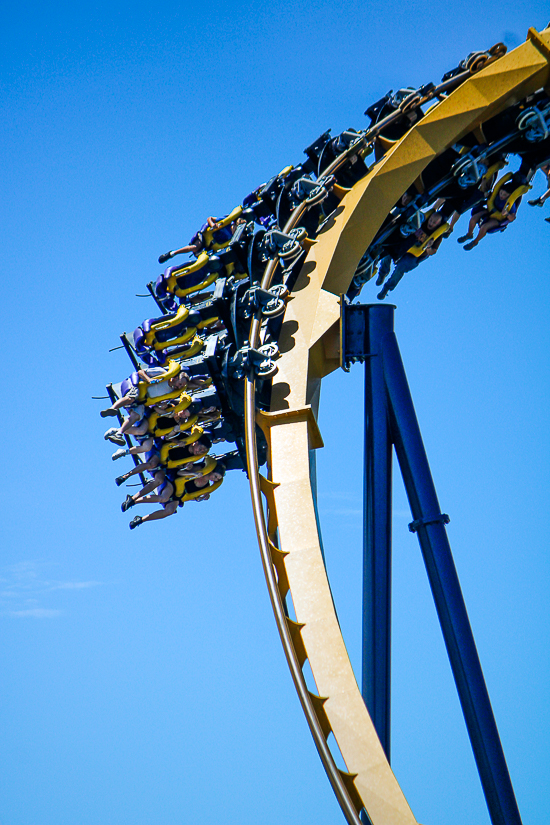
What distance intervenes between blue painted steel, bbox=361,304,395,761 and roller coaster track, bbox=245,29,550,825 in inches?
25.2

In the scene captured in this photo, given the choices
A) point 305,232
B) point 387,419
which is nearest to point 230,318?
point 305,232

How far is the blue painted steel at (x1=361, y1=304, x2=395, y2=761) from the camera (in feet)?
35.9

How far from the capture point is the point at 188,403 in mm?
11672

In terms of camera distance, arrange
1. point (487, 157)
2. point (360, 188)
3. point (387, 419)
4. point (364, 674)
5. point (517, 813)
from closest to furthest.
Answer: point (517, 813)
point (364, 674)
point (387, 419)
point (360, 188)
point (487, 157)

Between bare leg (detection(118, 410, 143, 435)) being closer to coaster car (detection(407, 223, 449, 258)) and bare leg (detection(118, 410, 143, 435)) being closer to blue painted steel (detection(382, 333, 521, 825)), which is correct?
blue painted steel (detection(382, 333, 521, 825))

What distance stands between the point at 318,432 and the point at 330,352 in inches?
55.8

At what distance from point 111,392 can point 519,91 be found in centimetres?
757

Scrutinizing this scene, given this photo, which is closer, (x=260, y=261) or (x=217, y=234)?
(x=260, y=261)

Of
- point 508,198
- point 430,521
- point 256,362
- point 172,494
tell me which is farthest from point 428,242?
point 172,494

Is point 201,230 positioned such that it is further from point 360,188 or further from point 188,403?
point 188,403

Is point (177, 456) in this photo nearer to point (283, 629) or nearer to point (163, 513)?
point (163, 513)

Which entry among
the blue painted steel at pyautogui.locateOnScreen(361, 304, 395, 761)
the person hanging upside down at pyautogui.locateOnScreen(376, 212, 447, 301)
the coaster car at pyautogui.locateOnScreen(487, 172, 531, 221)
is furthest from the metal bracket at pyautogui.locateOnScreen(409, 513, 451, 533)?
the coaster car at pyautogui.locateOnScreen(487, 172, 531, 221)

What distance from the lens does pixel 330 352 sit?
12141mm

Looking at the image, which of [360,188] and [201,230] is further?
[201,230]
